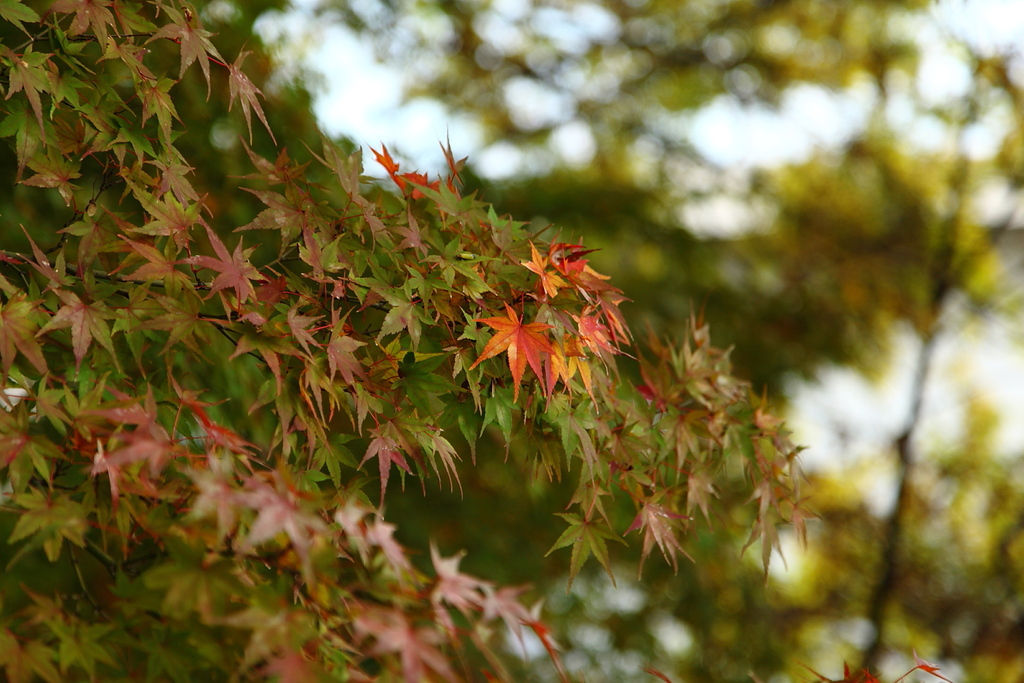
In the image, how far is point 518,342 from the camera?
100 cm

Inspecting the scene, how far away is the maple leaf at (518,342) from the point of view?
989 millimetres

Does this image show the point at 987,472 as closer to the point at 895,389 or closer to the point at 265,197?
the point at 895,389

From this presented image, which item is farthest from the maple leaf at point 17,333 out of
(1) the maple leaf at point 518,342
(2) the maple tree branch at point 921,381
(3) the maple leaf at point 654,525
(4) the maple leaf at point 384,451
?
(2) the maple tree branch at point 921,381

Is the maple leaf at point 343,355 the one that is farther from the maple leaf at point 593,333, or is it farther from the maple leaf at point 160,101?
the maple leaf at point 160,101

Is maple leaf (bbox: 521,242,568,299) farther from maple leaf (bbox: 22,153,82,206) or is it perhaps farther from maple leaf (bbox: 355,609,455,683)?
maple leaf (bbox: 22,153,82,206)

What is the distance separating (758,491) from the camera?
1.26 metres

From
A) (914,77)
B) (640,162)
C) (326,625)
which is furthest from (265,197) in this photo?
(640,162)

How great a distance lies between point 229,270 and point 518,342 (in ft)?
1.17

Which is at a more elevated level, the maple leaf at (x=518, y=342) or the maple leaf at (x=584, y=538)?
the maple leaf at (x=518, y=342)

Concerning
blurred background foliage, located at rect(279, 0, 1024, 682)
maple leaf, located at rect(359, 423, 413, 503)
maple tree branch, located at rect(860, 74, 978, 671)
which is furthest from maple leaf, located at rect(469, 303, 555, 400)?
maple tree branch, located at rect(860, 74, 978, 671)

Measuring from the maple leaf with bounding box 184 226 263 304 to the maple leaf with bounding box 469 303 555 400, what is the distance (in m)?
0.28

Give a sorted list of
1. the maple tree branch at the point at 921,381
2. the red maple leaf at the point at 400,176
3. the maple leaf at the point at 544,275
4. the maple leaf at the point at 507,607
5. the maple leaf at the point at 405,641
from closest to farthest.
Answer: the maple leaf at the point at 405,641 → the maple leaf at the point at 507,607 → the maple leaf at the point at 544,275 → the red maple leaf at the point at 400,176 → the maple tree branch at the point at 921,381

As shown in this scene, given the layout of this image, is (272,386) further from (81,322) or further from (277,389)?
(81,322)

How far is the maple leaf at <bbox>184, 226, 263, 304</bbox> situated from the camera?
943 mm
